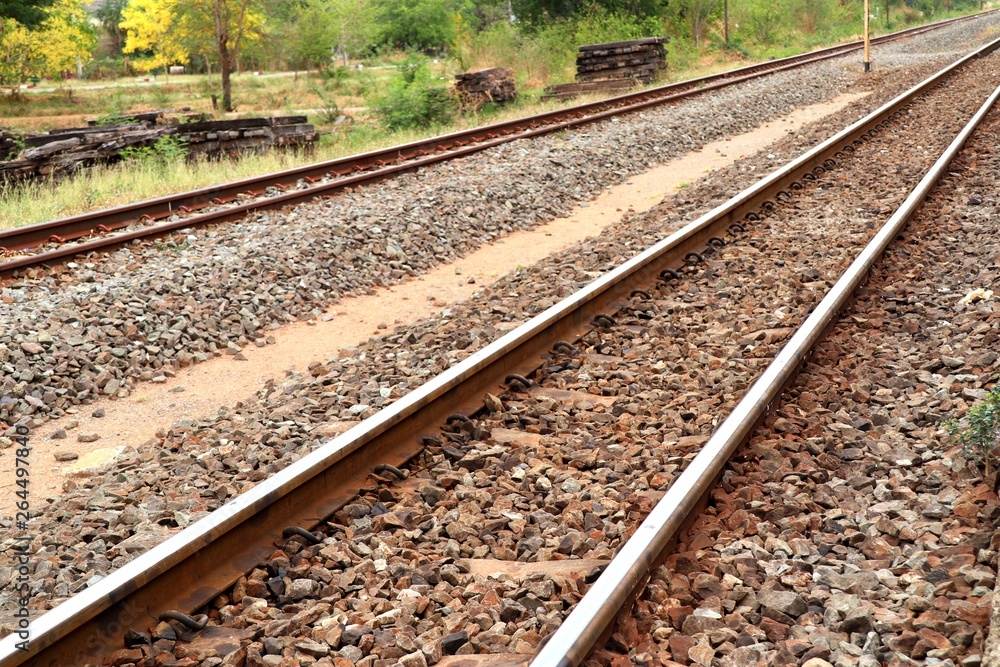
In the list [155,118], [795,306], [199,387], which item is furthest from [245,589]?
[155,118]

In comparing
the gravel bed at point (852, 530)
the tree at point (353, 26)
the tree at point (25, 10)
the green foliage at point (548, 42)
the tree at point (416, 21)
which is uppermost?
the tree at point (416, 21)

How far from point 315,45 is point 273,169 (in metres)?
33.8

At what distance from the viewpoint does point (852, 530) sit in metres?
3.34

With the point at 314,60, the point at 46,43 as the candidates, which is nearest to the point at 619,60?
the point at 314,60

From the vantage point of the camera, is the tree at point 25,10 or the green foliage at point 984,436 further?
the tree at point 25,10

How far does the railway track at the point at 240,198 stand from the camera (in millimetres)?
8430

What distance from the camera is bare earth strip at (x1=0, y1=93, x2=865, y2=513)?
5.14 meters

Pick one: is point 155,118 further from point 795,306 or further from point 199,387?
point 795,306

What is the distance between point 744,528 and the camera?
133 inches

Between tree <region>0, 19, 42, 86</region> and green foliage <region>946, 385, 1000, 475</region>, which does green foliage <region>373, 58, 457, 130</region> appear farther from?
tree <region>0, 19, 42, 86</region>

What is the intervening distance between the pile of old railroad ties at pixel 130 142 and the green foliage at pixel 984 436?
1406 centimetres

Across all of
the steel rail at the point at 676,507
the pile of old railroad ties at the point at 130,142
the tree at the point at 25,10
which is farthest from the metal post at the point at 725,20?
the steel rail at the point at 676,507

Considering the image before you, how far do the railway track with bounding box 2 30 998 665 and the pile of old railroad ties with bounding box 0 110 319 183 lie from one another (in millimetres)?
11466

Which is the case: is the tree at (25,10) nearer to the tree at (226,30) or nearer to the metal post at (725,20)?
the tree at (226,30)
